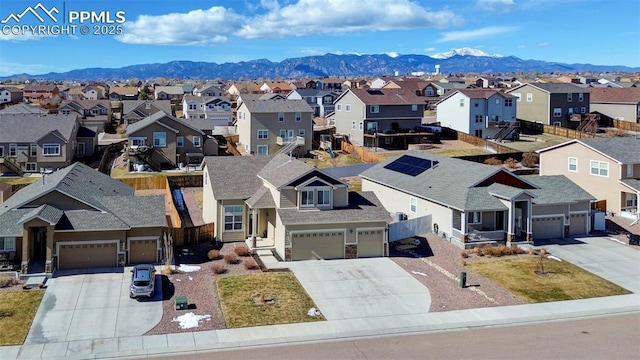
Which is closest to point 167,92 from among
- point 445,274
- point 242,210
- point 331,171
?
point 331,171

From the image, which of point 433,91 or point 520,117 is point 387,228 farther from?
point 433,91

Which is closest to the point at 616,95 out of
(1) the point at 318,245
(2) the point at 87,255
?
(1) the point at 318,245

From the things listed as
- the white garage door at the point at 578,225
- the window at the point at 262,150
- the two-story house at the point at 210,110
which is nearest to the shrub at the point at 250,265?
the white garage door at the point at 578,225

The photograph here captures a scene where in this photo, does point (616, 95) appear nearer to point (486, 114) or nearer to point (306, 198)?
point (486, 114)

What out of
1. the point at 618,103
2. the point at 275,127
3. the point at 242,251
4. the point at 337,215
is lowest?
the point at 242,251

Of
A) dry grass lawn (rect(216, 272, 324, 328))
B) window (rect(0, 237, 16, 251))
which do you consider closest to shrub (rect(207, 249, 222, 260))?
dry grass lawn (rect(216, 272, 324, 328))

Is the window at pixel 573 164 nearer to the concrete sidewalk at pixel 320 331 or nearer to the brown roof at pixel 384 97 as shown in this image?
the concrete sidewalk at pixel 320 331
